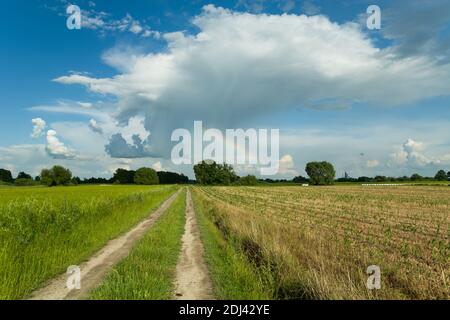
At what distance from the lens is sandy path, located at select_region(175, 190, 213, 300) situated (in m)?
8.62

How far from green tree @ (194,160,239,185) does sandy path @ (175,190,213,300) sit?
163 metres

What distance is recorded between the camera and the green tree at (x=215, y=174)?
589 ft

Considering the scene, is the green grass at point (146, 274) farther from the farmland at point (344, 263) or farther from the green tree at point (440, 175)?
the green tree at point (440, 175)

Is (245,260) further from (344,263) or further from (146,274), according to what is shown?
(146,274)

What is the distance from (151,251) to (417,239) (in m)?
10.2

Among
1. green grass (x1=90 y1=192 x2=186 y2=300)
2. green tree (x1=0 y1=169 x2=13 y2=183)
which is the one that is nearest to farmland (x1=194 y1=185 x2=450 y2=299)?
green grass (x1=90 y1=192 x2=186 y2=300)

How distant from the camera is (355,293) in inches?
276

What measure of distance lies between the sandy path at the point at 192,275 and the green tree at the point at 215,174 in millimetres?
163223

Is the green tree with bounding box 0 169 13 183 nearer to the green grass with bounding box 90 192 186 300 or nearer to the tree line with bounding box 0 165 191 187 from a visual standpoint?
the tree line with bounding box 0 165 191 187

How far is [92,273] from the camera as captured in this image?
1066cm

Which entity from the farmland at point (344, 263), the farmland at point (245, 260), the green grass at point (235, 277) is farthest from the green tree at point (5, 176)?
the green grass at point (235, 277)

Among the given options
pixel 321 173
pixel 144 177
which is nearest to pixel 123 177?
pixel 144 177
